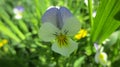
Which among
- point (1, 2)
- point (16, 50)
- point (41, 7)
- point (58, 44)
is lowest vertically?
point (58, 44)

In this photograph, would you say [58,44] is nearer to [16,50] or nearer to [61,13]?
[61,13]

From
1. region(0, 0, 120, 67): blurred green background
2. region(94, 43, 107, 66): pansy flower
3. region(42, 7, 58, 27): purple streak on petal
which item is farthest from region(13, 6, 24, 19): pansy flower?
region(42, 7, 58, 27): purple streak on petal

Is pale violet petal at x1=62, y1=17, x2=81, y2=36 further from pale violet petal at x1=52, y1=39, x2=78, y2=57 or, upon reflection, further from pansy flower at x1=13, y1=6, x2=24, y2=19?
pansy flower at x1=13, y1=6, x2=24, y2=19

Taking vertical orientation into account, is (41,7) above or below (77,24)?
above

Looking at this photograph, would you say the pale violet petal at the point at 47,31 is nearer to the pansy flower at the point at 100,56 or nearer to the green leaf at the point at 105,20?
the green leaf at the point at 105,20

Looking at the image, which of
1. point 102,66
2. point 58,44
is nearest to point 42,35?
point 58,44

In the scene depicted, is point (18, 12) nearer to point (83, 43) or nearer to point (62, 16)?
point (83, 43)
